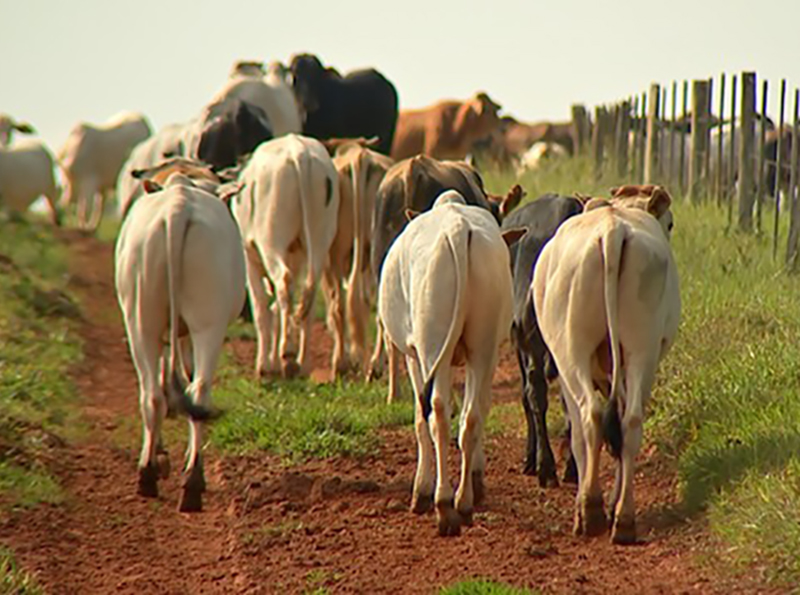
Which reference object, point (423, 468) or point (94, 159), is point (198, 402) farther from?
point (94, 159)

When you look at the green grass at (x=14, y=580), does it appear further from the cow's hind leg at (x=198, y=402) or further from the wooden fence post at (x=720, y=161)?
the wooden fence post at (x=720, y=161)

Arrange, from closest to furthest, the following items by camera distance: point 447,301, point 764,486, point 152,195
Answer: point 764,486 → point 447,301 → point 152,195

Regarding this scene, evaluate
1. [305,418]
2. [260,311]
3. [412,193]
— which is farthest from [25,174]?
[305,418]

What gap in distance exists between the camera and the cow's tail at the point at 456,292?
8.60m

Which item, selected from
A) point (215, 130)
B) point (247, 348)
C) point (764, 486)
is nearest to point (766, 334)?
point (764, 486)

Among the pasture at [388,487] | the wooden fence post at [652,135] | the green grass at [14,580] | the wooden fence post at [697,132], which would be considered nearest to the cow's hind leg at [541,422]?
the pasture at [388,487]

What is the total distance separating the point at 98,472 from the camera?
1081cm

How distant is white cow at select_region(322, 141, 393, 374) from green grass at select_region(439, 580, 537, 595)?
6880 mm

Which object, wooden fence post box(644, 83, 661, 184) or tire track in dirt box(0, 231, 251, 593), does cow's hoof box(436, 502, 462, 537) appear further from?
wooden fence post box(644, 83, 661, 184)

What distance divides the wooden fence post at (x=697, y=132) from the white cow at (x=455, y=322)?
902 centimetres

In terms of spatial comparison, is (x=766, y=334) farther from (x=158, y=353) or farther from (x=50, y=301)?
(x=50, y=301)

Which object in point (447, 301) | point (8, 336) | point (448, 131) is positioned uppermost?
point (447, 301)

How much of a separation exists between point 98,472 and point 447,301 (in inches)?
125

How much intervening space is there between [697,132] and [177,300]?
9.65 m
